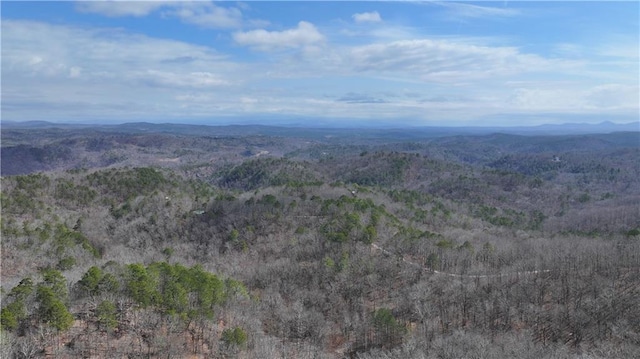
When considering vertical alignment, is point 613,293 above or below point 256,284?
above

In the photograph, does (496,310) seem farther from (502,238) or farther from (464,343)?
(502,238)

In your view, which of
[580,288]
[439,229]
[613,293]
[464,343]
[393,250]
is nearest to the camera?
[464,343]

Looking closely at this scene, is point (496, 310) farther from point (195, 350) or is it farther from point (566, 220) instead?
point (566, 220)

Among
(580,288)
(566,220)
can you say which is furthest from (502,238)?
(566,220)

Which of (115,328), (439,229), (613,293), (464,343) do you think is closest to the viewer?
(115,328)

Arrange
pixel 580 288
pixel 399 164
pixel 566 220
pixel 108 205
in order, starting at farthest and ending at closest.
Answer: pixel 399 164 < pixel 566 220 < pixel 108 205 < pixel 580 288

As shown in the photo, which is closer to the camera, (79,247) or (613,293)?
(613,293)

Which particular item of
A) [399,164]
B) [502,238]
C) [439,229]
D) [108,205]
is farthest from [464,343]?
[399,164]

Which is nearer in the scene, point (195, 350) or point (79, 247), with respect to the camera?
point (195, 350)

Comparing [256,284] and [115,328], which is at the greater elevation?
[115,328]
